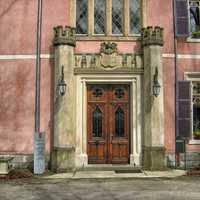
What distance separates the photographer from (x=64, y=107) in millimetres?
12492

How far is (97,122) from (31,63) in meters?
2.99

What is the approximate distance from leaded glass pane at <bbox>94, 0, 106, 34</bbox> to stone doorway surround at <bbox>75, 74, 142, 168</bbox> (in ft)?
5.57

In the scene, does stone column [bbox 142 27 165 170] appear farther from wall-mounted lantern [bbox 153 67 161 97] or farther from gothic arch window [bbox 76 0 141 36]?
gothic arch window [bbox 76 0 141 36]

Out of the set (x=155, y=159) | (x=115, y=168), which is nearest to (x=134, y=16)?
(x=155, y=159)

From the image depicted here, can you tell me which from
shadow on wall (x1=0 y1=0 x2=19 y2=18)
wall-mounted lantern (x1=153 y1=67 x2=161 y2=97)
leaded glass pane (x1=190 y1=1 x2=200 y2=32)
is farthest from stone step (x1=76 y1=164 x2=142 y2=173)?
shadow on wall (x1=0 y1=0 x2=19 y2=18)

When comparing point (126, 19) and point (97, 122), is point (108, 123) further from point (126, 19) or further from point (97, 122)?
point (126, 19)

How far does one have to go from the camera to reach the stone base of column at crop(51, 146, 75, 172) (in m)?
12.2

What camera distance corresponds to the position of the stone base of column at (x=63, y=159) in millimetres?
12227

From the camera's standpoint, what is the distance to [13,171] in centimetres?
1171

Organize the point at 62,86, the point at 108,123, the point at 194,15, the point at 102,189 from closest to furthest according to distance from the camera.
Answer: the point at 102,189 → the point at 62,86 → the point at 108,123 → the point at 194,15

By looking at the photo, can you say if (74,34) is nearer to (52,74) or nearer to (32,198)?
(52,74)

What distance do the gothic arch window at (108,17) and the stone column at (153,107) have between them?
2.80 ft

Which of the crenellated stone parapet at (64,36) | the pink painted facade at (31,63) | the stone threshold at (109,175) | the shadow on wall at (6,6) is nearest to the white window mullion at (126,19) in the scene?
the pink painted facade at (31,63)

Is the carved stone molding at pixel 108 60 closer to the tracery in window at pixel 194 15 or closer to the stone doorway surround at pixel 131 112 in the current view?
the stone doorway surround at pixel 131 112
